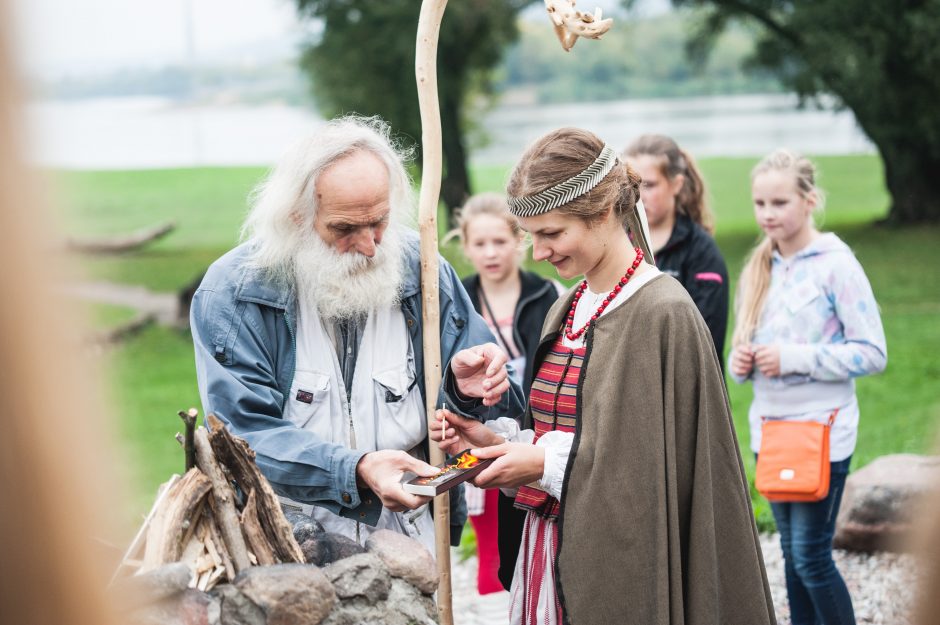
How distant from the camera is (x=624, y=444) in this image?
2441mm

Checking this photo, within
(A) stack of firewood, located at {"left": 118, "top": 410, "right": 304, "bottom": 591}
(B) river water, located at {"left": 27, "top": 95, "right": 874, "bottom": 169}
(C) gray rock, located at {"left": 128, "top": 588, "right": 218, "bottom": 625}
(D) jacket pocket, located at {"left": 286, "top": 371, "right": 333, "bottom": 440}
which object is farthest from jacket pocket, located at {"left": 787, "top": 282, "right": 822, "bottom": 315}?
(B) river water, located at {"left": 27, "top": 95, "right": 874, "bottom": 169}

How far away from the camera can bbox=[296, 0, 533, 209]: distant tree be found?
51.4 ft

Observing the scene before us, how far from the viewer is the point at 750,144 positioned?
3769cm

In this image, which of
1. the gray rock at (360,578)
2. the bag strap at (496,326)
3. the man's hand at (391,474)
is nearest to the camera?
the gray rock at (360,578)

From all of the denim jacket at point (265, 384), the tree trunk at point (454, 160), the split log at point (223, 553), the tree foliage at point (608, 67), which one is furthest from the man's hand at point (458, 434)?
the tree foliage at point (608, 67)

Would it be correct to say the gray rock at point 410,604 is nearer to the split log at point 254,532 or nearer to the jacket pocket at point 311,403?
the split log at point 254,532

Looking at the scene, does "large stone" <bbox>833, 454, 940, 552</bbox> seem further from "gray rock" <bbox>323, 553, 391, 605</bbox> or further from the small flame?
"gray rock" <bbox>323, 553, 391, 605</bbox>

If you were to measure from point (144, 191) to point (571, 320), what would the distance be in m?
26.8

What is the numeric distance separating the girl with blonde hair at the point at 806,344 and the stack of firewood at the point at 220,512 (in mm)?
2349

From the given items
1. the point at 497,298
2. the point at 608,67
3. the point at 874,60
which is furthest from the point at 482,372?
the point at 608,67

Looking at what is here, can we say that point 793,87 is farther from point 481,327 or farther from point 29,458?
point 29,458

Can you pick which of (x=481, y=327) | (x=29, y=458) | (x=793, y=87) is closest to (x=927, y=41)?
(x=793, y=87)

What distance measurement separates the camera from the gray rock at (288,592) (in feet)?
7.23

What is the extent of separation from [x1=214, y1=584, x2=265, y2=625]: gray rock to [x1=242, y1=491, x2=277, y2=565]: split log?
0.15 m
